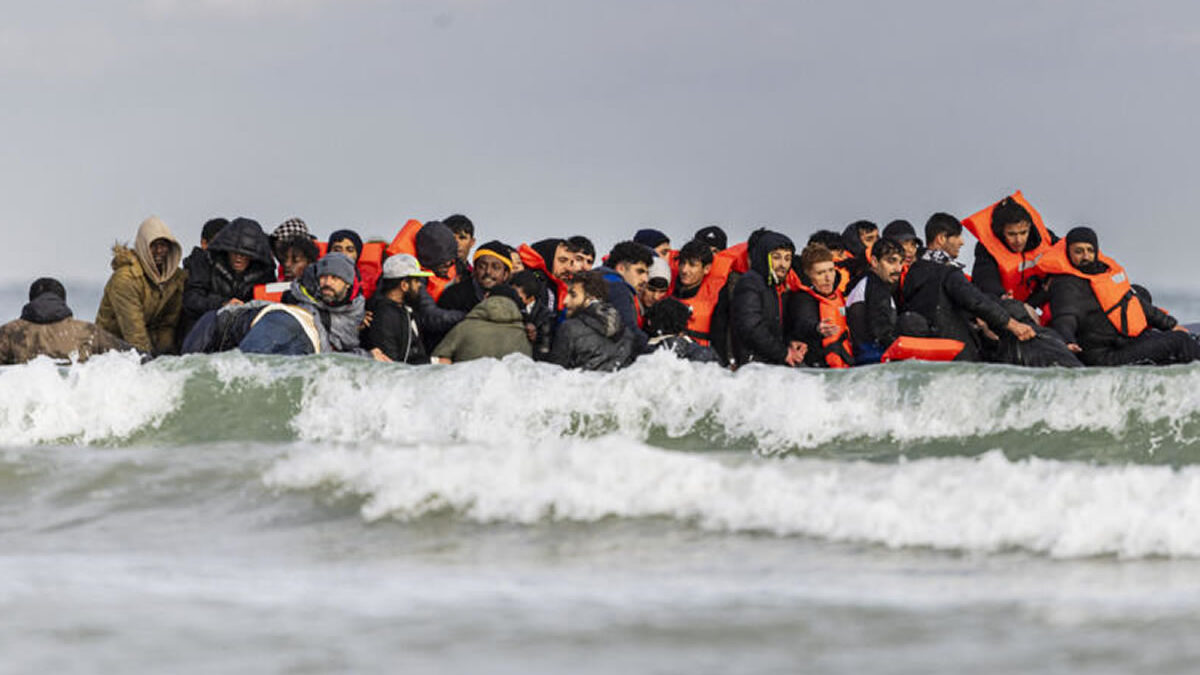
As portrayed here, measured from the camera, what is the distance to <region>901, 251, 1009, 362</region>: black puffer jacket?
440 inches

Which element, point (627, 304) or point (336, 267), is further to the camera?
point (627, 304)

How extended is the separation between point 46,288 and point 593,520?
559 centimetres

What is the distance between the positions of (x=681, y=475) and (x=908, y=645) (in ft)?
8.39

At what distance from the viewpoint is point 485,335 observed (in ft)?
34.2

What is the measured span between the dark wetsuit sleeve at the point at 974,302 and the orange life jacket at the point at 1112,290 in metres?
0.98

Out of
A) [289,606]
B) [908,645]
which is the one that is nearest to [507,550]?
[289,606]

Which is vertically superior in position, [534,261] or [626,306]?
[534,261]

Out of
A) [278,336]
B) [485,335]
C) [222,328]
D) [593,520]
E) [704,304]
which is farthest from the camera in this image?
[704,304]

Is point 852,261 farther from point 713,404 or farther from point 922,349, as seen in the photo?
point 713,404

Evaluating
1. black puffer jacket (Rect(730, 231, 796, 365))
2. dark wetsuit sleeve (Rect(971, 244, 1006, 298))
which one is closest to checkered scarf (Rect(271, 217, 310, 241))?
black puffer jacket (Rect(730, 231, 796, 365))

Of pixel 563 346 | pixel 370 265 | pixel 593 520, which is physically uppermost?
pixel 370 265

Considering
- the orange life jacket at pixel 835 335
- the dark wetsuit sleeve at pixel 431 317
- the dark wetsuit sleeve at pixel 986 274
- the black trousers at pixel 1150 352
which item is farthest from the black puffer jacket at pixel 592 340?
the black trousers at pixel 1150 352

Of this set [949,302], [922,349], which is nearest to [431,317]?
[922,349]

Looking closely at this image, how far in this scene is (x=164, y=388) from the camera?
426 inches
